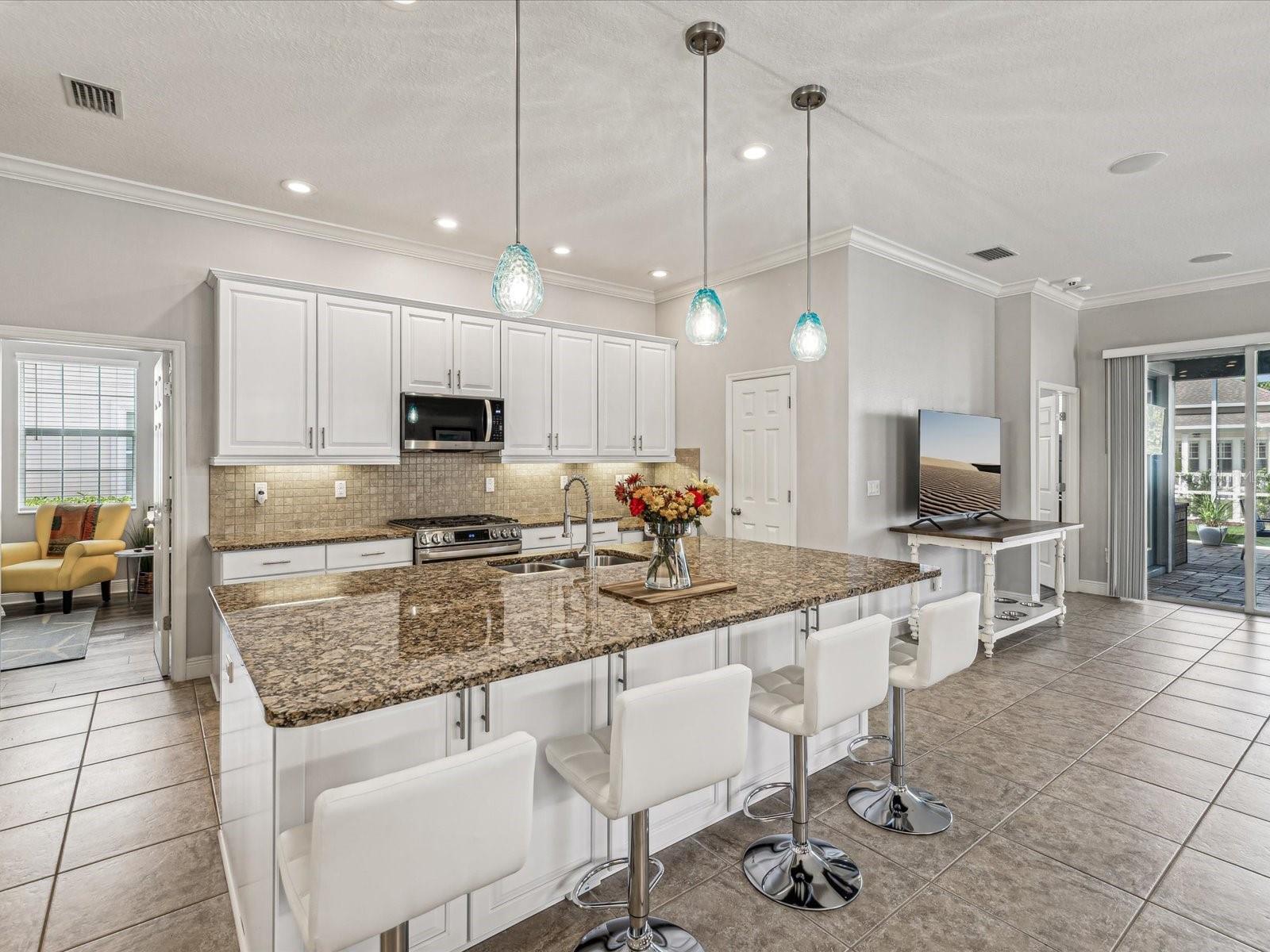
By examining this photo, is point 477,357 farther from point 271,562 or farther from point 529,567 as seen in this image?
point 529,567

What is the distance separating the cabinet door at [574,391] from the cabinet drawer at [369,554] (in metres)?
1.45

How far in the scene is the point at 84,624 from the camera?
5.18 metres

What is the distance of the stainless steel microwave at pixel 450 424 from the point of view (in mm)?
4332

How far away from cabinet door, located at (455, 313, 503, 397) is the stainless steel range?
920 mm

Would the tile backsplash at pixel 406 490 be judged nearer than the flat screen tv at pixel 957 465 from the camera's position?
Yes

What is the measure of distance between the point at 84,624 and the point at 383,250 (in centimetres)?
389

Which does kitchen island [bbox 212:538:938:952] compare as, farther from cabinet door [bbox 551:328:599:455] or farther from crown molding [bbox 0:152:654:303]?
crown molding [bbox 0:152:654:303]

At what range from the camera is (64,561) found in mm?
5445

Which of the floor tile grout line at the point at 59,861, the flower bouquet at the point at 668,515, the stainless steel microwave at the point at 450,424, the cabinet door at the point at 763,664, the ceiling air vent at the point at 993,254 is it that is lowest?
the floor tile grout line at the point at 59,861

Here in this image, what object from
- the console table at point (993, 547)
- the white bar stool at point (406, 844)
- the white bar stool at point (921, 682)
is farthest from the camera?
the console table at point (993, 547)

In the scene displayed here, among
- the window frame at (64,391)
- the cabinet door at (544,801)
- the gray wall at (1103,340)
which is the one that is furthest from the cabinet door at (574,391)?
the gray wall at (1103,340)

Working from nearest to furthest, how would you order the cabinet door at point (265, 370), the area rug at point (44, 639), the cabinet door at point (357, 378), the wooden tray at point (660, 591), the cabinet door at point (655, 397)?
the wooden tray at point (660, 591) → the cabinet door at point (265, 370) → the cabinet door at point (357, 378) → the area rug at point (44, 639) → the cabinet door at point (655, 397)

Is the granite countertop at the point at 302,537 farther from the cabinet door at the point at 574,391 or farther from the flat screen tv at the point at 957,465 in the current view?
the flat screen tv at the point at 957,465

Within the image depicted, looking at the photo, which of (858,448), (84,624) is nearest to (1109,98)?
(858,448)
